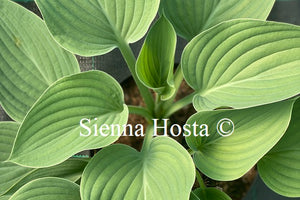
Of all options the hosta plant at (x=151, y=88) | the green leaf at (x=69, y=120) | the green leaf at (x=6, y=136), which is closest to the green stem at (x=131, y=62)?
the hosta plant at (x=151, y=88)

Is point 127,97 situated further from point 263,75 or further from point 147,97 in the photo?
point 263,75

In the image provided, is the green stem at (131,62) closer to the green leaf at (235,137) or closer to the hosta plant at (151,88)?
the hosta plant at (151,88)

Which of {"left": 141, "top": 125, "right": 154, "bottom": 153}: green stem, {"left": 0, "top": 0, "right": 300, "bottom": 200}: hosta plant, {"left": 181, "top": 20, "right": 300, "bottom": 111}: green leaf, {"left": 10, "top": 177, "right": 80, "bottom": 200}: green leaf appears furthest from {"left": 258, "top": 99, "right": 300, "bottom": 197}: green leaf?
{"left": 10, "top": 177, "right": 80, "bottom": 200}: green leaf

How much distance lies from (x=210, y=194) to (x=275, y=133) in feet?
0.72

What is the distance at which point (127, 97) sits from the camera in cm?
95

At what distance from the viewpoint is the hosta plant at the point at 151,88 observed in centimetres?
53

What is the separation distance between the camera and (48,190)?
0.59 metres

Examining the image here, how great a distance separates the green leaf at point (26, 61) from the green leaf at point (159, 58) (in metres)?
0.12

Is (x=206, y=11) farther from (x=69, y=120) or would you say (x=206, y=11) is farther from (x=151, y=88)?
(x=69, y=120)

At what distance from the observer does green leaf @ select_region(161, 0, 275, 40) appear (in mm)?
631

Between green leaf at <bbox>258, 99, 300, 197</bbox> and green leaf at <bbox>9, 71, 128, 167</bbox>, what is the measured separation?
293 mm

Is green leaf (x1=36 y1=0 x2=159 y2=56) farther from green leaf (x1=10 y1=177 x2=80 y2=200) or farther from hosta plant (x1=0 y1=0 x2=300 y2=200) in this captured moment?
green leaf (x1=10 y1=177 x2=80 y2=200)

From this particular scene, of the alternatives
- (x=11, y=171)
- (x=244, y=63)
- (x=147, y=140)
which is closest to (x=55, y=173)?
(x=11, y=171)

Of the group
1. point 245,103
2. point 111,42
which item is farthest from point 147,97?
point 245,103
